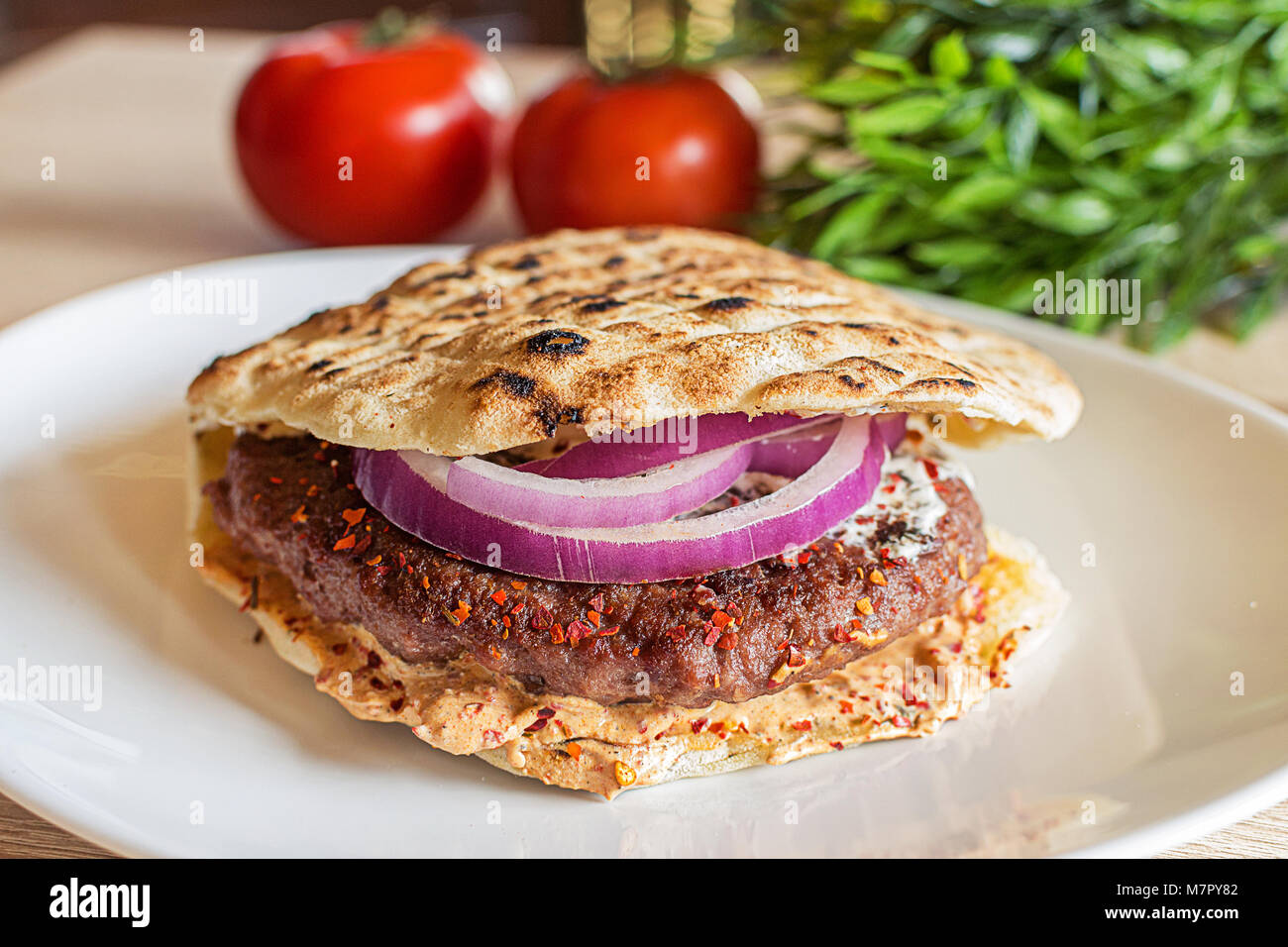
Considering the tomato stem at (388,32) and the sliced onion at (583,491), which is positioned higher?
the tomato stem at (388,32)

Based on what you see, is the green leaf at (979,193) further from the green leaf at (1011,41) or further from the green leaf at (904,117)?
the green leaf at (1011,41)

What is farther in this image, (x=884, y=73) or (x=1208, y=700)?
(x=884, y=73)

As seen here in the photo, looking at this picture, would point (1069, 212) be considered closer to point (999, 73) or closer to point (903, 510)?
point (999, 73)

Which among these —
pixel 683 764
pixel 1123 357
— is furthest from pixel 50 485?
pixel 1123 357

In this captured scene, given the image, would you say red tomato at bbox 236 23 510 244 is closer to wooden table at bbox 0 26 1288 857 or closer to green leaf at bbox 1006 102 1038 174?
wooden table at bbox 0 26 1288 857

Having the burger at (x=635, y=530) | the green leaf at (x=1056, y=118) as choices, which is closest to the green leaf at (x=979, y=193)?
the green leaf at (x=1056, y=118)
